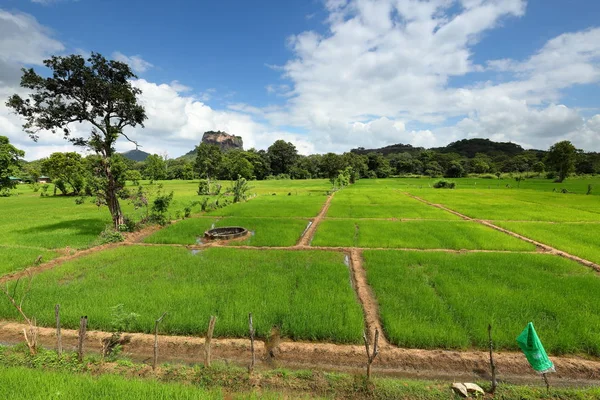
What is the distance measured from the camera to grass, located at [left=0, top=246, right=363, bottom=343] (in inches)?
245

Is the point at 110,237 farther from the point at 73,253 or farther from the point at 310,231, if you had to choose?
the point at 310,231

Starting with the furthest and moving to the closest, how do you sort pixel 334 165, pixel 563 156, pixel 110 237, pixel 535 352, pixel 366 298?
pixel 334 165
pixel 563 156
pixel 110 237
pixel 366 298
pixel 535 352

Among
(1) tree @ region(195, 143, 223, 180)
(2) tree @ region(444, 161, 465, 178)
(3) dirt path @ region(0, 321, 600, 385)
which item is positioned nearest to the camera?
(3) dirt path @ region(0, 321, 600, 385)

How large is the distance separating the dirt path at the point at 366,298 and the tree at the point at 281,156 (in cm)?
8078

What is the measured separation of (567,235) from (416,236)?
798 centimetres

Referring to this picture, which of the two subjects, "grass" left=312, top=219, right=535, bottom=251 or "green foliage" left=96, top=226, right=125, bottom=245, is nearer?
"grass" left=312, top=219, right=535, bottom=251

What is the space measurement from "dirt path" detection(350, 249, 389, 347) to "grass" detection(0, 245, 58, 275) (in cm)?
1187

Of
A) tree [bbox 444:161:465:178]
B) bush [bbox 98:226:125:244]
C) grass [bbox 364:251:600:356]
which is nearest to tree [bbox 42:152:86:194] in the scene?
bush [bbox 98:226:125:244]

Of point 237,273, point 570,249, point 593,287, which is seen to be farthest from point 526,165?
point 237,273

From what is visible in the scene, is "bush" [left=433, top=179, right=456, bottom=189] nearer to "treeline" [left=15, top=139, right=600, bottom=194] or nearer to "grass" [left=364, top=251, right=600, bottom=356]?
"treeline" [left=15, top=139, right=600, bottom=194]

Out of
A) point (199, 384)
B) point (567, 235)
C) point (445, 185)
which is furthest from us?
point (445, 185)

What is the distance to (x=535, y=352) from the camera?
4105mm

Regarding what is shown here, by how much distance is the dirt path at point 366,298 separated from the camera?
630cm

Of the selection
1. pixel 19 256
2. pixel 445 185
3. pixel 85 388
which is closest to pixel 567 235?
pixel 85 388
